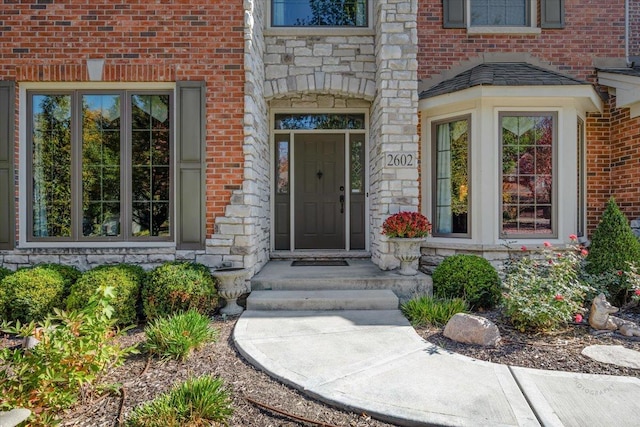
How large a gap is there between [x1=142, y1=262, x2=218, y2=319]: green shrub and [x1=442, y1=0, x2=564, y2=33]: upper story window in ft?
17.6

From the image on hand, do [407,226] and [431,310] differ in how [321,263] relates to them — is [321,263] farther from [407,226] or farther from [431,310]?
[431,310]

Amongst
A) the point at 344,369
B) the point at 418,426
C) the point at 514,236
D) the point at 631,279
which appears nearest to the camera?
the point at 418,426

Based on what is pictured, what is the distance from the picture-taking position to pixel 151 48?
5043 millimetres

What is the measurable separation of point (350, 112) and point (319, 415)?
5378 mm

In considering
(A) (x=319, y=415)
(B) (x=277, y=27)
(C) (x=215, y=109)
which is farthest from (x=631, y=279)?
(B) (x=277, y=27)

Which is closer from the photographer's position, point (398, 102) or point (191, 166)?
point (191, 166)

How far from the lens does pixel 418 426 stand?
2377 mm

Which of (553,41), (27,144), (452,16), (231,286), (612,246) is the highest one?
(452,16)

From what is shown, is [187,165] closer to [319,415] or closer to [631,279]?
[319,415]

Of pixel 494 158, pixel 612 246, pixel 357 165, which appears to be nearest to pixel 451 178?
pixel 494 158

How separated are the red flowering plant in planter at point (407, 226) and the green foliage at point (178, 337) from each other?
2.67m

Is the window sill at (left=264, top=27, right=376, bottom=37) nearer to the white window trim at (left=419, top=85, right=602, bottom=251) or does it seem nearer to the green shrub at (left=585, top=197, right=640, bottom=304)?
the white window trim at (left=419, top=85, right=602, bottom=251)

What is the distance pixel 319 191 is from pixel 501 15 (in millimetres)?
4148

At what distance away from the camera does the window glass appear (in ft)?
18.5
